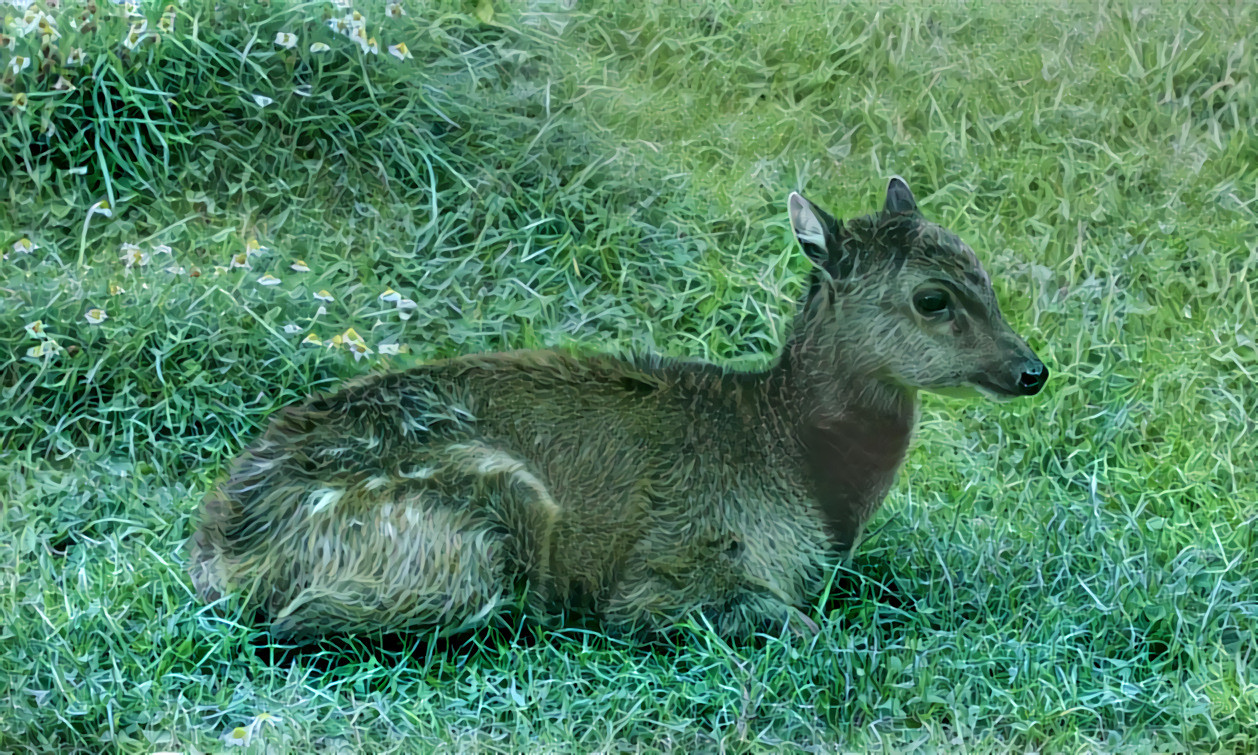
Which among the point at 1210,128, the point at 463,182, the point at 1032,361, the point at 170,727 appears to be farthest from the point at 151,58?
the point at 1210,128

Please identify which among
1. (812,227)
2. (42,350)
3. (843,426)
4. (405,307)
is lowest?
(42,350)

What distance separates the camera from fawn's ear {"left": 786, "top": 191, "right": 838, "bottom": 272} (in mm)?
3494

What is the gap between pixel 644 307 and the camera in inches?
168

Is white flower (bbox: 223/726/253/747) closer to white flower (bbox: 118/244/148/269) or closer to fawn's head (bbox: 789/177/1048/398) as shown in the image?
white flower (bbox: 118/244/148/269)

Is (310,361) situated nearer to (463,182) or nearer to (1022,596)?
(463,182)

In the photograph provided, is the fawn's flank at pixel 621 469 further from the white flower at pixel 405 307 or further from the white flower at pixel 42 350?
the white flower at pixel 42 350

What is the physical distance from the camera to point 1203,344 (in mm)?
4258

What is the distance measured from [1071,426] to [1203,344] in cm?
53

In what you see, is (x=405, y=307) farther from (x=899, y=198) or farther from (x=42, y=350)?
(x=899, y=198)

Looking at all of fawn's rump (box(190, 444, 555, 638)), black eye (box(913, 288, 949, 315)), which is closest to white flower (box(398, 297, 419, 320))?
fawn's rump (box(190, 444, 555, 638))

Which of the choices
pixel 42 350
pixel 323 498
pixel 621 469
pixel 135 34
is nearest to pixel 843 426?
pixel 621 469

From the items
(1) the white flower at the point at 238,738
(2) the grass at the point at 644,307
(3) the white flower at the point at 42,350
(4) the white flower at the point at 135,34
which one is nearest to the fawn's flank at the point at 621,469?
(2) the grass at the point at 644,307

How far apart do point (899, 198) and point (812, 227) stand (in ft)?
1.24

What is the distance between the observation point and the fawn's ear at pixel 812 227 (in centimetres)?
349
